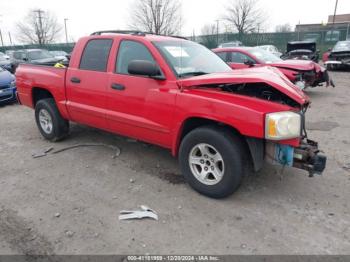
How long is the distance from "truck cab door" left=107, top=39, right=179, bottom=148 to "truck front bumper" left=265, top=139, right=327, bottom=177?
1207 mm

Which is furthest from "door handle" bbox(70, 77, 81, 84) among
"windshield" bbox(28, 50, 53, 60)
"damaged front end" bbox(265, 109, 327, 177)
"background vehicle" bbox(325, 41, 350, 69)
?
"background vehicle" bbox(325, 41, 350, 69)

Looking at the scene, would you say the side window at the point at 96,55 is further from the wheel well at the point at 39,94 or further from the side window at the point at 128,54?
the wheel well at the point at 39,94

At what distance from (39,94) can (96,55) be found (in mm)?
1845

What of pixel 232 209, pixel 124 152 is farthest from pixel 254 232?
pixel 124 152

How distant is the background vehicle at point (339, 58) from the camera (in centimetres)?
1441

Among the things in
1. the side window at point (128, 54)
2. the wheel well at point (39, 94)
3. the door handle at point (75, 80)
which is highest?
the side window at point (128, 54)

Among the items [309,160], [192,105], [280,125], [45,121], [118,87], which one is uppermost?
[118,87]

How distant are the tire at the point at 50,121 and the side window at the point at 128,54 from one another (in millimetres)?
1786

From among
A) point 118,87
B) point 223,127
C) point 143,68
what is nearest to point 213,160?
point 223,127

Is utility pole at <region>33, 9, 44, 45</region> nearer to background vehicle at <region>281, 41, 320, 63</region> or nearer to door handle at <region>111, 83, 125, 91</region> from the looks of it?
background vehicle at <region>281, 41, 320, 63</region>

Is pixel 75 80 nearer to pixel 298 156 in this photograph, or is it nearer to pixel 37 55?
pixel 298 156

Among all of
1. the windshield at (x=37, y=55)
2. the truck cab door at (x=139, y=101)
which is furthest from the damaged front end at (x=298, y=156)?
the windshield at (x=37, y=55)

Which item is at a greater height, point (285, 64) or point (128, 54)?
point (128, 54)

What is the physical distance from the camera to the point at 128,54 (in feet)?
13.3
